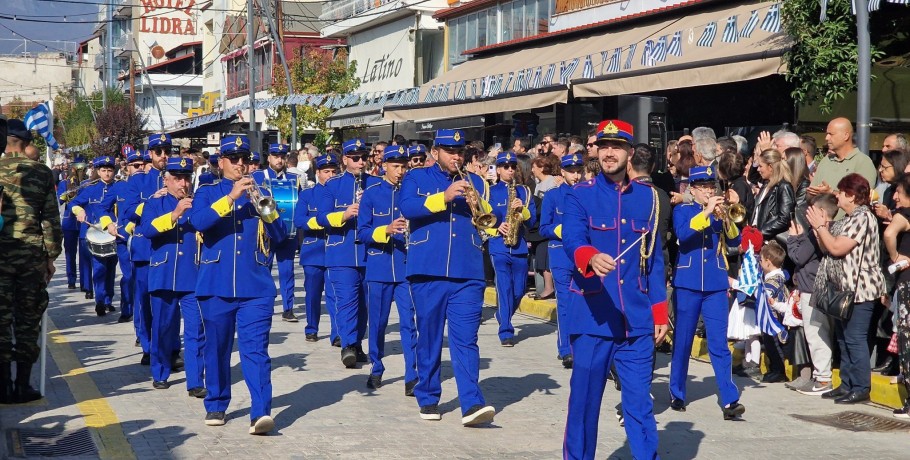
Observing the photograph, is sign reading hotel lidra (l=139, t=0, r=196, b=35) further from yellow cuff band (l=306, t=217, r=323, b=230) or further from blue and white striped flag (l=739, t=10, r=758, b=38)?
yellow cuff band (l=306, t=217, r=323, b=230)

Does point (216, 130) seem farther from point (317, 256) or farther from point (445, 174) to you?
point (445, 174)

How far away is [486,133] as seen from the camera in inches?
1121

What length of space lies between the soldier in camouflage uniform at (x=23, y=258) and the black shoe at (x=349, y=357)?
121 inches

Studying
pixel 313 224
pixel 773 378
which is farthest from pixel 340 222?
pixel 773 378

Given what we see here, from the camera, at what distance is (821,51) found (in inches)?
560

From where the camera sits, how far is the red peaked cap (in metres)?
11.1

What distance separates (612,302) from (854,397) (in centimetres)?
434

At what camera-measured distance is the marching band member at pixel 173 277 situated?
9.67m

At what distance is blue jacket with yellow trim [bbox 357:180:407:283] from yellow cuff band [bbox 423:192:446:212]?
5.07ft

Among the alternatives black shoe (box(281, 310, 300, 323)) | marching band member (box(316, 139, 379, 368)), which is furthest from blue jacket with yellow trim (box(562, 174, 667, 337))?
black shoe (box(281, 310, 300, 323))

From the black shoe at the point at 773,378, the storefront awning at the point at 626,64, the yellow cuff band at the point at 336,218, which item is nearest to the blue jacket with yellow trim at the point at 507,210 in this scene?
the yellow cuff band at the point at 336,218

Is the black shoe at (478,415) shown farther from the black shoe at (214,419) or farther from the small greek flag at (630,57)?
the small greek flag at (630,57)

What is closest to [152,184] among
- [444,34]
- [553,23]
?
[553,23]

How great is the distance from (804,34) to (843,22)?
48 centimetres
